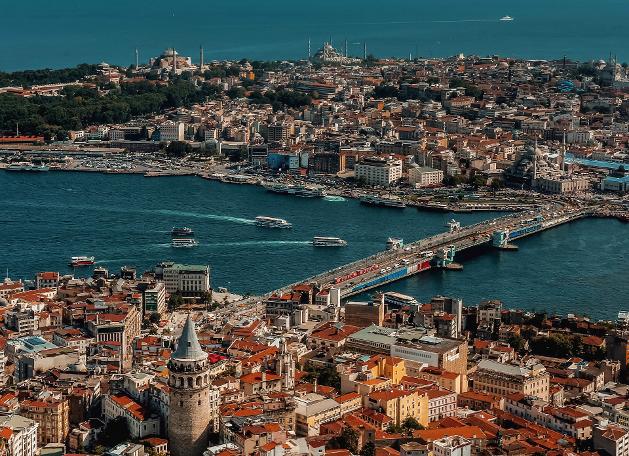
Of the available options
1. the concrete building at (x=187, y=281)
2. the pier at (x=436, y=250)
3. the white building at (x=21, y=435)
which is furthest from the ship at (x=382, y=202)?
the white building at (x=21, y=435)

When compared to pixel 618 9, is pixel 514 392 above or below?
below

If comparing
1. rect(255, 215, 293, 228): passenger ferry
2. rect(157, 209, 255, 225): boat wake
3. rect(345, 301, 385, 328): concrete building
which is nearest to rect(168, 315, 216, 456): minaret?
rect(345, 301, 385, 328): concrete building

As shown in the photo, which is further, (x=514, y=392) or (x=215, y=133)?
(x=215, y=133)

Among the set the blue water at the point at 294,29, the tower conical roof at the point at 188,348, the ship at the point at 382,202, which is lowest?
the ship at the point at 382,202

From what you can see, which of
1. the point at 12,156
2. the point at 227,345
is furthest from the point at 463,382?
the point at 12,156

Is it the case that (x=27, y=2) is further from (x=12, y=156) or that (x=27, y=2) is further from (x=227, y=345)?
(x=227, y=345)

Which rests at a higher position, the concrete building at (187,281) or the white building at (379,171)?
the white building at (379,171)

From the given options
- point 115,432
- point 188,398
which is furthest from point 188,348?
point 115,432

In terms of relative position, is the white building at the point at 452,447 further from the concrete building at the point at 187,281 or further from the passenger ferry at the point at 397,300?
the concrete building at the point at 187,281
